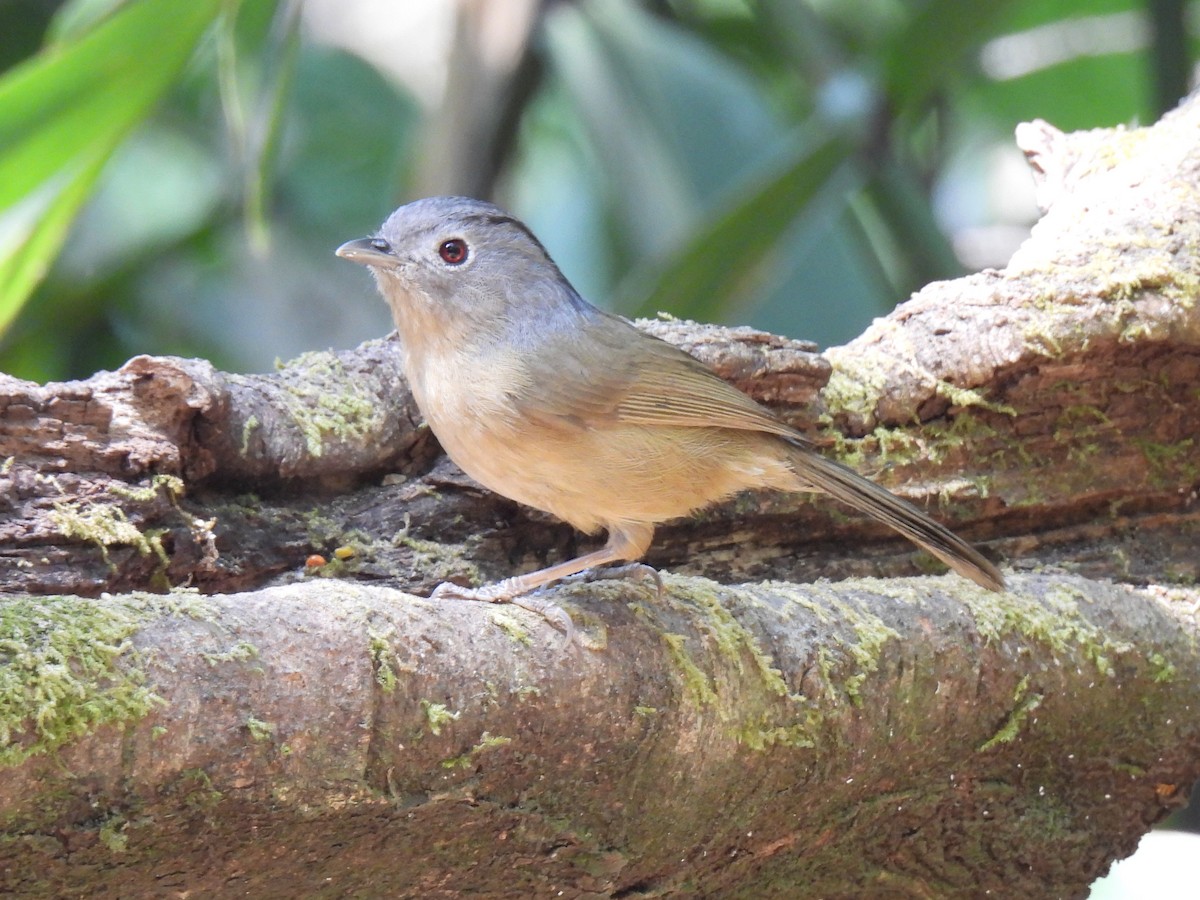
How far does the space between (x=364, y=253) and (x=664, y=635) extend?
1.32 metres

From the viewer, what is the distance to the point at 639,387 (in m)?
3.35

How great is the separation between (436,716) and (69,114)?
110 inches

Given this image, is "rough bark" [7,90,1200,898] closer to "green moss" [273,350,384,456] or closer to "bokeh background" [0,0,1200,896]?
"green moss" [273,350,384,456]

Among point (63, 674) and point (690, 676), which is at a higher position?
point (690, 676)

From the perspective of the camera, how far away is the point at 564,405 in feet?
10.5

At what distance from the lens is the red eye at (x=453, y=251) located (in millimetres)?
3488

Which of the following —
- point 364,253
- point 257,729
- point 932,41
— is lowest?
point 257,729

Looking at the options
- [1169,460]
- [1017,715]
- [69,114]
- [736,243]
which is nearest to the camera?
[1017,715]

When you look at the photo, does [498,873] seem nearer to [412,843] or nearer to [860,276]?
[412,843]

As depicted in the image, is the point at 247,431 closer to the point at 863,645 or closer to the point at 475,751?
the point at 475,751

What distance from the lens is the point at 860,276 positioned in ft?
20.7

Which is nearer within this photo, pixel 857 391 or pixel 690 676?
pixel 690 676

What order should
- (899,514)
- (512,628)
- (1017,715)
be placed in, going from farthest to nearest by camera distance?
1. (899,514)
2. (1017,715)
3. (512,628)

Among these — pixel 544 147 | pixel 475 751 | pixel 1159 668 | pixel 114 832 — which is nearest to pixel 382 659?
pixel 475 751
